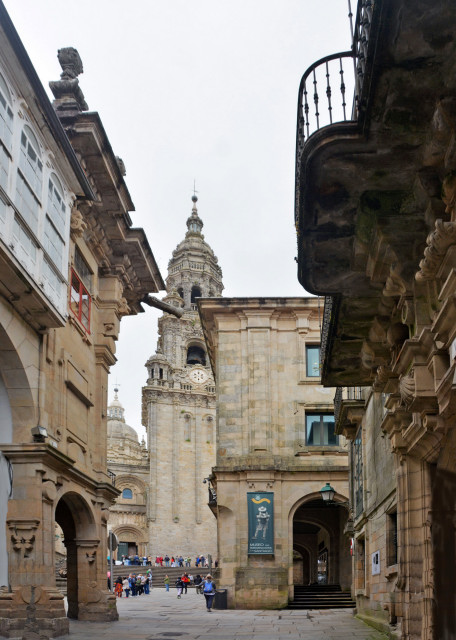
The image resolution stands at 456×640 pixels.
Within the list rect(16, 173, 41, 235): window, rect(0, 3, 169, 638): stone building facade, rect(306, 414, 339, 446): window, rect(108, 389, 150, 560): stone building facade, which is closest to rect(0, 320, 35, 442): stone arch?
rect(0, 3, 169, 638): stone building facade

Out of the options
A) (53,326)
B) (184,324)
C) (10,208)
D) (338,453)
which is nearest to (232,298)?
(338,453)

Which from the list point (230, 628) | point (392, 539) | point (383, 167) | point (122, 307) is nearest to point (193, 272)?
point (122, 307)

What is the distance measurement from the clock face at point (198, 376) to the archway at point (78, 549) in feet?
237

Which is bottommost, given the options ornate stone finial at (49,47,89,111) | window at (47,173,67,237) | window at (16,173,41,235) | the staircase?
the staircase

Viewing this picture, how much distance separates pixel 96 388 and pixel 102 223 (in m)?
4.20

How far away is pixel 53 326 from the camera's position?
51.1 ft

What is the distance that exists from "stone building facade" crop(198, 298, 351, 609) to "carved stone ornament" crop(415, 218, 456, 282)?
2202 cm

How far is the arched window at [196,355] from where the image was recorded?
95.9m

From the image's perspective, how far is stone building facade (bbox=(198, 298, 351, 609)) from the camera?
28031mm

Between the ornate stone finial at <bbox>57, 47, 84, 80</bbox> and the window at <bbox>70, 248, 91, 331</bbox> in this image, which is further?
the ornate stone finial at <bbox>57, 47, 84, 80</bbox>

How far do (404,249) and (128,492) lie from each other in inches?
3459

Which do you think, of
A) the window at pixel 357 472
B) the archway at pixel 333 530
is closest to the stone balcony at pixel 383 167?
the window at pixel 357 472

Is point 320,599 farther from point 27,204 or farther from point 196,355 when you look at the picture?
point 196,355

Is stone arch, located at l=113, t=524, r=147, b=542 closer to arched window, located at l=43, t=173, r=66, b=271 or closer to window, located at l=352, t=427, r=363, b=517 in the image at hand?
window, located at l=352, t=427, r=363, b=517
